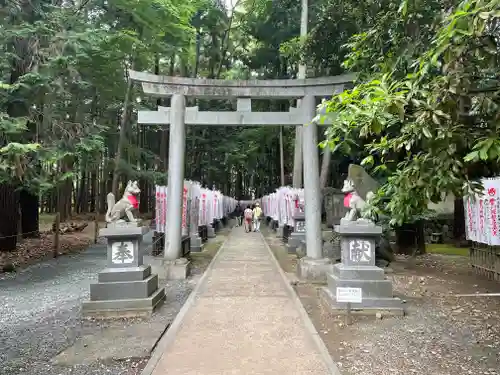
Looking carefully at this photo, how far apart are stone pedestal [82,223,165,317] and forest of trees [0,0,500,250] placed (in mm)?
2779

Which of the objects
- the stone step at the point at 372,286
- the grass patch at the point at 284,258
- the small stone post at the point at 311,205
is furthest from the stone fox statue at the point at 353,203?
the grass patch at the point at 284,258

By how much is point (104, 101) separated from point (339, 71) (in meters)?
13.8

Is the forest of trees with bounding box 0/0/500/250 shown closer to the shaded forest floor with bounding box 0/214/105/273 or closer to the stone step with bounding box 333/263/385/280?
the shaded forest floor with bounding box 0/214/105/273

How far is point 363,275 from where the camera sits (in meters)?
6.68

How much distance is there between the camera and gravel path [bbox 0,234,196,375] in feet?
14.7

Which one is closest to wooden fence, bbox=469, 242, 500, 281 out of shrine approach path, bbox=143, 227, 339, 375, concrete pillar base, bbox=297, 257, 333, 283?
concrete pillar base, bbox=297, 257, 333, 283

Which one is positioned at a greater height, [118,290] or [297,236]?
[297,236]

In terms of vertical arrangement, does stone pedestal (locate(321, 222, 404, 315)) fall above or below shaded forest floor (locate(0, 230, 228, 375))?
above

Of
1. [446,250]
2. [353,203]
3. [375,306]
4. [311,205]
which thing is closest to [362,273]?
[375,306]

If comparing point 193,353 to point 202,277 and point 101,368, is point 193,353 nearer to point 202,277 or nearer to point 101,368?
point 101,368

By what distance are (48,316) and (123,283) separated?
4.77ft

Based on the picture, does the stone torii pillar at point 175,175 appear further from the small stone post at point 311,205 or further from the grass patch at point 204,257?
the small stone post at point 311,205

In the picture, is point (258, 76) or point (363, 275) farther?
point (258, 76)

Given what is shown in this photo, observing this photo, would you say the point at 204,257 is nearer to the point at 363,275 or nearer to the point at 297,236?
the point at 297,236
